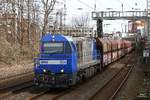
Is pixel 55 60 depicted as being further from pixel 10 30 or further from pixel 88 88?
pixel 10 30

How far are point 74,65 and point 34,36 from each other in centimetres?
3192

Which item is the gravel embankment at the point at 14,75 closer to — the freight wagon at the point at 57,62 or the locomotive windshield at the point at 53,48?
the freight wagon at the point at 57,62

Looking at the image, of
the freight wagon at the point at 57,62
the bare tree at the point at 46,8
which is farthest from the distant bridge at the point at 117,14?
the freight wagon at the point at 57,62

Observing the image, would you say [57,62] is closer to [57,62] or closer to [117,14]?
[57,62]

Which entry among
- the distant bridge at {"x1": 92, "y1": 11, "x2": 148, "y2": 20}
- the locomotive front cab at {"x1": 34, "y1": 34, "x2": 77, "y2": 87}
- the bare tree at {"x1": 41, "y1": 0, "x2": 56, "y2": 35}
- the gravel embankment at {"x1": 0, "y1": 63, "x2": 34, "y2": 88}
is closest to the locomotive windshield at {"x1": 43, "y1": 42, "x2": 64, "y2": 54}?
the locomotive front cab at {"x1": 34, "y1": 34, "x2": 77, "y2": 87}

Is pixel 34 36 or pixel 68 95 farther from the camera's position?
pixel 34 36

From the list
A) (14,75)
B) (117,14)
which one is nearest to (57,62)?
(14,75)

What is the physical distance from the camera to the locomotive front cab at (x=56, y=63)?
64.0 feet

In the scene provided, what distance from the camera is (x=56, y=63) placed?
64.5 ft

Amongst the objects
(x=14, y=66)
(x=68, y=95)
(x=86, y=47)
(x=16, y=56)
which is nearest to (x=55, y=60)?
(x=68, y=95)

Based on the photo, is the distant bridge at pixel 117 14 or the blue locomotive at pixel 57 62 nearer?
the blue locomotive at pixel 57 62

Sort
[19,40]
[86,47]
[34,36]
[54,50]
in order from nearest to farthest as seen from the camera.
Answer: [54,50] < [86,47] < [19,40] < [34,36]

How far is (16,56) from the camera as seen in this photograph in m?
38.6

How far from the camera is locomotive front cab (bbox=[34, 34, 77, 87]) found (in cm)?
1952
